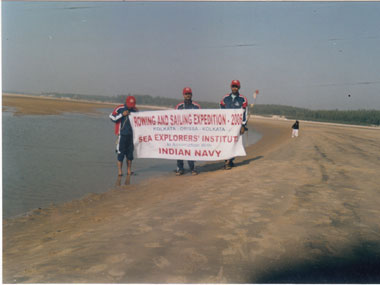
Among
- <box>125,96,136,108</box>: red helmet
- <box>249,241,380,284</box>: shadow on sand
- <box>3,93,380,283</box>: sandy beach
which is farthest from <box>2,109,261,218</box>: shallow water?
<box>249,241,380,284</box>: shadow on sand

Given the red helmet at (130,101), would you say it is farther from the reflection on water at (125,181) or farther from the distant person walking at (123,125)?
the reflection on water at (125,181)

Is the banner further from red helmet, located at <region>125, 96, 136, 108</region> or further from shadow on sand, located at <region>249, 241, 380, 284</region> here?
shadow on sand, located at <region>249, 241, 380, 284</region>

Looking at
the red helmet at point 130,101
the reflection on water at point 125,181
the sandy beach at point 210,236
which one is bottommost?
the reflection on water at point 125,181

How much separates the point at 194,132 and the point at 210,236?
4.47 meters

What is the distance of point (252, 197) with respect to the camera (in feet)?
16.9

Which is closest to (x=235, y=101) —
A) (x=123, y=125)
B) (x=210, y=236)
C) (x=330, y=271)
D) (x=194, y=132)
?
(x=194, y=132)

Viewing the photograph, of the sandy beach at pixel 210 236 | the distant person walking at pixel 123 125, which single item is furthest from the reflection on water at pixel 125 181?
the sandy beach at pixel 210 236

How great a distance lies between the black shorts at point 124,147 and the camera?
7.88 metres

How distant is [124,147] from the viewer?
794 cm

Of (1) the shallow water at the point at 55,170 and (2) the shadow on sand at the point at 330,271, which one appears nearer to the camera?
(2) the shadow on sand at the point at 330,271

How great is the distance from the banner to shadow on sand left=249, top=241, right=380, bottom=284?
4852 mm

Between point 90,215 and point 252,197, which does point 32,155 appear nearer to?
point 90,215

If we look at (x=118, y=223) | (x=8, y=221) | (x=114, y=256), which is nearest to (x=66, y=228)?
(x=118, y=223)

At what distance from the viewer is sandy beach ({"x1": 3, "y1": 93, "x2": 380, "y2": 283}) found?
2.81 metres
